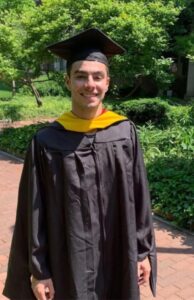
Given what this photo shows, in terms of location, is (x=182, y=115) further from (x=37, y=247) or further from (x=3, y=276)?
(x=37, y=247)

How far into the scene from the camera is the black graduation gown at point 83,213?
A: 2.35 metres

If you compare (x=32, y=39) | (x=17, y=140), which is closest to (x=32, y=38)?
(x=32, y=39)

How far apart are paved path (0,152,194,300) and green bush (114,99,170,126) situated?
5009mm

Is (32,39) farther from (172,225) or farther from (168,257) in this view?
(168,257)

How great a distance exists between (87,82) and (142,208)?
800 mm

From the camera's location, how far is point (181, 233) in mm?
5238

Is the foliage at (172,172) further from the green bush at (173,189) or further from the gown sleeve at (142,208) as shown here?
the gown sleeve at (142,208)

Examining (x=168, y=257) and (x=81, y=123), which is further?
(x=168, y=257)

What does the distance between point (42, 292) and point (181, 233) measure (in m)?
3.17

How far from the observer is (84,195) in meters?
2.36

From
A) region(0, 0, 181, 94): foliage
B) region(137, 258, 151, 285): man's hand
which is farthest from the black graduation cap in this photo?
region(0, 0, 181, 94): foliage

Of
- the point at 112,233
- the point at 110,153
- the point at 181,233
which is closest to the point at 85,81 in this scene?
the point at 110,153

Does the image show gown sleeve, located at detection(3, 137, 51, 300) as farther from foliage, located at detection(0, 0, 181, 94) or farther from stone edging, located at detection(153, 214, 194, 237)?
foliage, located at detection(0, 0, 181, 94)

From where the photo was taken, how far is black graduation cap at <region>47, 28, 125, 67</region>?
92.3 inches
